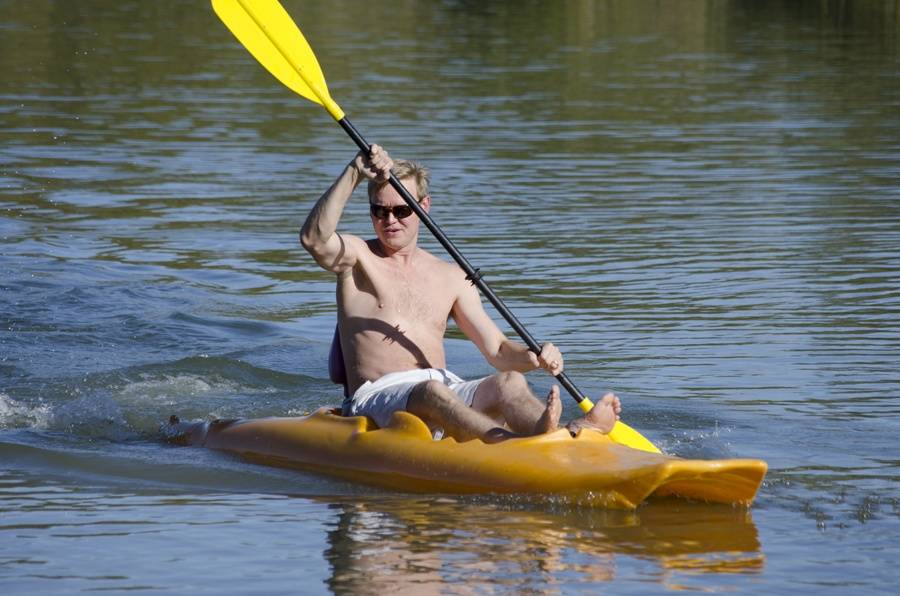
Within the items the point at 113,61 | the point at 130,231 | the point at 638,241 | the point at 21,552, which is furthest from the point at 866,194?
the point at 113,61

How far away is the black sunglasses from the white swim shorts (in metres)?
0.64

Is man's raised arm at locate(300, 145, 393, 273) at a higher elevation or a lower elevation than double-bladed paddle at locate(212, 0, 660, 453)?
lower

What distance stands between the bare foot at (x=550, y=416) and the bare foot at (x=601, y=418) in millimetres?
169

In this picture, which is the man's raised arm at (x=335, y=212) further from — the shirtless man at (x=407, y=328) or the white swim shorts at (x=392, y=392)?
the white swim shorts at (x=392, y=392)

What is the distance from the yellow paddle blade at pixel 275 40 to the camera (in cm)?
746

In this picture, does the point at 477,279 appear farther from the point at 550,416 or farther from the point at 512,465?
the point at 512,465

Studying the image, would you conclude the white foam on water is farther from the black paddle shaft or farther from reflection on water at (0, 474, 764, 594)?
the black paddle shaft

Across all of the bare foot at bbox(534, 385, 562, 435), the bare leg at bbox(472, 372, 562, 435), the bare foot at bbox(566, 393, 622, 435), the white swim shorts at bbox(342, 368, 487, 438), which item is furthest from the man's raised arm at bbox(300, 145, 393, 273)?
the bare foot at bbox(566, 393, 622, 435)

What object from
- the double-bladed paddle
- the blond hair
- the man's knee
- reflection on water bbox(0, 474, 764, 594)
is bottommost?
reflection on water bbox(0, 474, 764, 594)

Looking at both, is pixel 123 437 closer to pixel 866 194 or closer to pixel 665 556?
pixel 665 556

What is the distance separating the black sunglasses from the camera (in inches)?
267

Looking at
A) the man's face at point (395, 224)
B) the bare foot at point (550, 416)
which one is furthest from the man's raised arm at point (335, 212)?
the bare foot at point (550, 416)

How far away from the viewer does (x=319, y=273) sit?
11445mm

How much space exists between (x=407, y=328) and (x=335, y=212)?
701 mm
